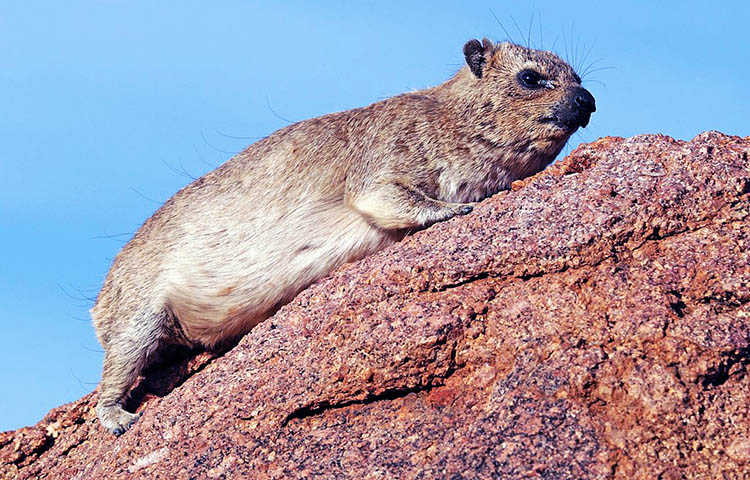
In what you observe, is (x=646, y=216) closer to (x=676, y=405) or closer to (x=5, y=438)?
(x=676, y=405)

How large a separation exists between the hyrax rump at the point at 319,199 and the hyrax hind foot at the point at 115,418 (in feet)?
0.06

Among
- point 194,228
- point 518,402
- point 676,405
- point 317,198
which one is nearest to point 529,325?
point 518,402

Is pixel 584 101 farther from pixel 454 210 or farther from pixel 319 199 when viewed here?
pixel 319 199

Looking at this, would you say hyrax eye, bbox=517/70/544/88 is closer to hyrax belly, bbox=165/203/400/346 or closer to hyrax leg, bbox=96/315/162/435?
hyrax belly, bbox=165/203/400/346

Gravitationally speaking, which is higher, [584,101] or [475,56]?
[475,56]

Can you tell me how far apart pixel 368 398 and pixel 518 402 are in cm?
122

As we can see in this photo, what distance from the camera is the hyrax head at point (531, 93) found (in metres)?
8.30

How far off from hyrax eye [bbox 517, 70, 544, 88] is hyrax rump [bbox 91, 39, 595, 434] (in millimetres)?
14

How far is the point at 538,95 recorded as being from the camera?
27.7 feet

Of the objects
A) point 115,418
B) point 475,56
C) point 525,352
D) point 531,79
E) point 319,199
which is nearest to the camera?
point 525,352

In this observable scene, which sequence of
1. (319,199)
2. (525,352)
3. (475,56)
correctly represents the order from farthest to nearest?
(475,56)
(319,199)
(525,352)

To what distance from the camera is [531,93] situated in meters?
8.47

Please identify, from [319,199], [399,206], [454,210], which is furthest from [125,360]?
[454,210]

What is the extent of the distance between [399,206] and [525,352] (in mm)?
2529
